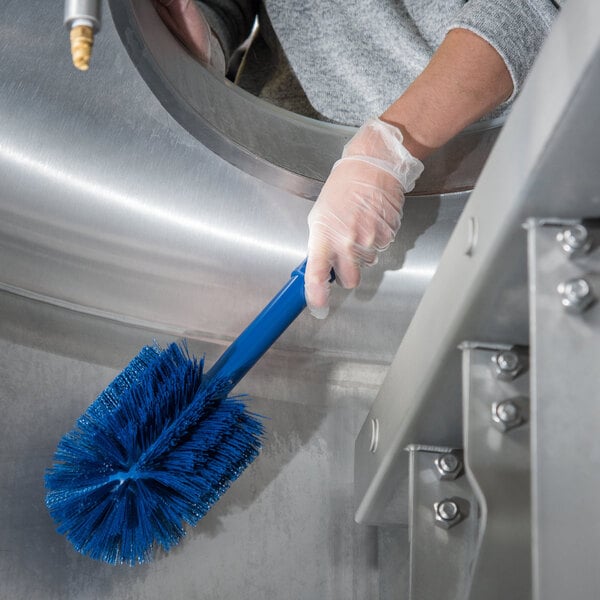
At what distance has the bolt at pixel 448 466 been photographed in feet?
2.03

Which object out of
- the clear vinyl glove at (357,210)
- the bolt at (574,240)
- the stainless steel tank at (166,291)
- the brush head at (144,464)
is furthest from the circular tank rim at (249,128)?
the bolt at (574,240)

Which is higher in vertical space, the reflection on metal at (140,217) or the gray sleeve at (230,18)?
the gray sleeve at (230,18)

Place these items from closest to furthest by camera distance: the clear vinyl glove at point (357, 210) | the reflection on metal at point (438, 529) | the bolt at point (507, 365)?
the bolt at point (507, 365), the reflection on metal at point (438, 529), the clear vinyl glove at point (357, 210)

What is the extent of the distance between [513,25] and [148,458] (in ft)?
1.76

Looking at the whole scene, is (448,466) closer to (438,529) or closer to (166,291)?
(438,529)

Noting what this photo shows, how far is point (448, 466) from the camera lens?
2.04ft

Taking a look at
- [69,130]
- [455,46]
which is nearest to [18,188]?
[69,130]

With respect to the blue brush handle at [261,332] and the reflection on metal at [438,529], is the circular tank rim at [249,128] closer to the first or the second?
the blue brush handle at [261,332]

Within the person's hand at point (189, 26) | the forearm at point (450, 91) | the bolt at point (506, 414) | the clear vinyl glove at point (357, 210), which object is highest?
the person's hand at point (189, 26)

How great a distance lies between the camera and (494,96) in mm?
791

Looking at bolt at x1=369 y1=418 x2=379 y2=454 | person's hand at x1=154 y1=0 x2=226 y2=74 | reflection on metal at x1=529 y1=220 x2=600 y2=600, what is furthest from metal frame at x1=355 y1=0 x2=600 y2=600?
person's hand at x1=154 y1=0 x2=226 y2=74

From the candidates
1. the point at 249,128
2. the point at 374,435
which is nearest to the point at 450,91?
the point at 249,128

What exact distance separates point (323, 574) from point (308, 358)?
0.22m

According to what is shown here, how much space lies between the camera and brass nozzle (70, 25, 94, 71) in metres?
0.40
